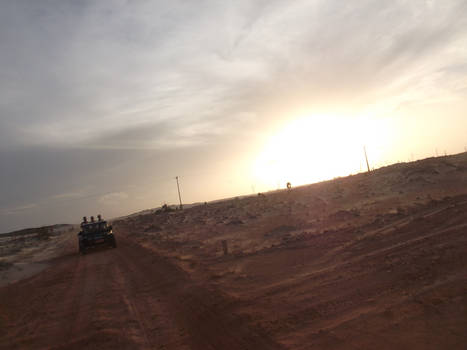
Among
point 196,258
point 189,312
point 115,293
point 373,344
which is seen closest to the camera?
point 373,344

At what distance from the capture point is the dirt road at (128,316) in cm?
712

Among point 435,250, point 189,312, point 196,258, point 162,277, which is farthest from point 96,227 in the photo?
point 435,250

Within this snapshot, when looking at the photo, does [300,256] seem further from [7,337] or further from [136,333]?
[7,337]

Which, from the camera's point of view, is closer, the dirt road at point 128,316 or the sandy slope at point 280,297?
the sandy slope at point 280,297

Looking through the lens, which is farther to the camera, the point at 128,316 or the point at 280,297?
the point at 128,316

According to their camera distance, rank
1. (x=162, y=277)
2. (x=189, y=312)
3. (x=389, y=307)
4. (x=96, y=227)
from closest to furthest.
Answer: (x=389, y=307) < (x=189, y=312) < (x=162, y=277) < (x=96, y=227)

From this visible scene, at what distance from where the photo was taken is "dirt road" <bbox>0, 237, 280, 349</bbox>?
23.4ft

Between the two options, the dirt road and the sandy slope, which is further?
the dirt road

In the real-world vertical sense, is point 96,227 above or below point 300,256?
above

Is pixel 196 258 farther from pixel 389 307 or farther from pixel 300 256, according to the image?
pixel 389 307

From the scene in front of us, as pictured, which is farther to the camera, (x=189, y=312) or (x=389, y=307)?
(x=189, y=312)

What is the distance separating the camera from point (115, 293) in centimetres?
1186

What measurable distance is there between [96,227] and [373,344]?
87.8 feet

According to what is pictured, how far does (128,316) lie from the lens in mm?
9102
